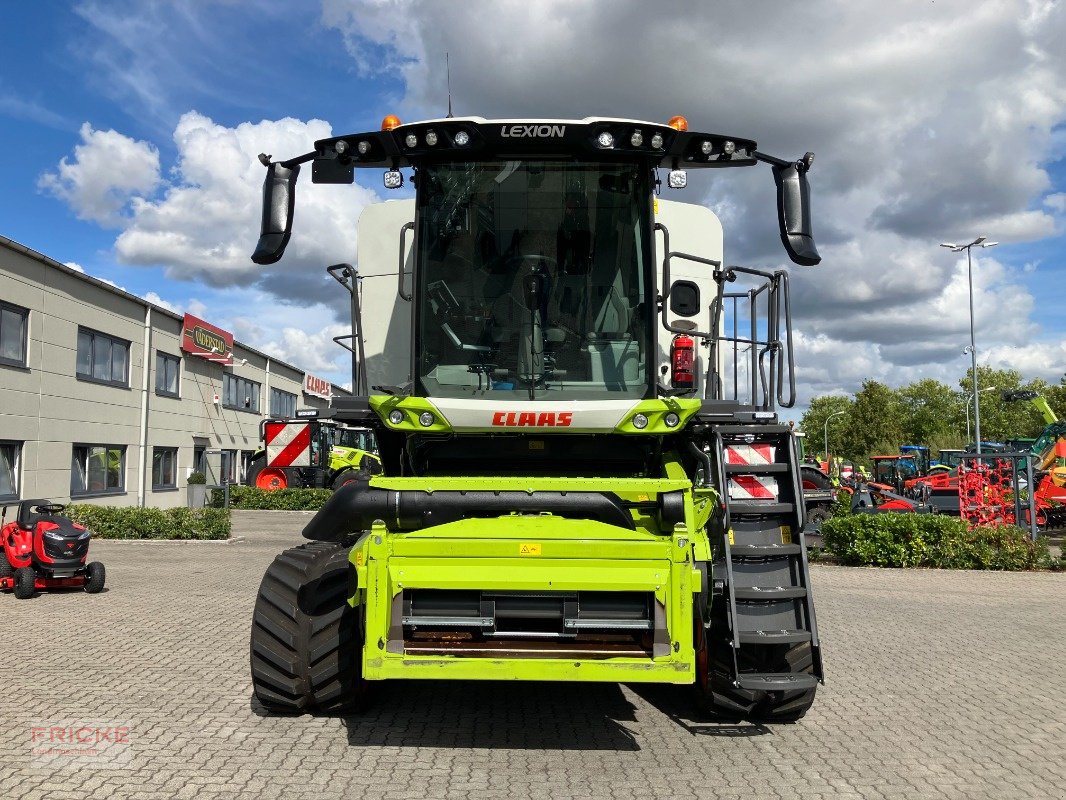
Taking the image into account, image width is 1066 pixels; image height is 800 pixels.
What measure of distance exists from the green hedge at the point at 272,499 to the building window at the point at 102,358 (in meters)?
4.34

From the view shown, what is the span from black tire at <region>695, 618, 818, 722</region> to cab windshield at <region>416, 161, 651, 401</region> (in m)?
1.51

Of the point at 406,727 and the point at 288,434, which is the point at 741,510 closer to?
the point at 406,727

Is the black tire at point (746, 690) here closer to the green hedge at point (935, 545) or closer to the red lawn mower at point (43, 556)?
the red lawn mower at point (43, 556)

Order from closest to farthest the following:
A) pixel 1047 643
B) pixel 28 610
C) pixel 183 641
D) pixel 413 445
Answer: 1. pixel 413 445
2. pixel 183 641
3. pixel 1047 643
4. pixel 28 610

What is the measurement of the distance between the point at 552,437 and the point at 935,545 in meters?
10.6

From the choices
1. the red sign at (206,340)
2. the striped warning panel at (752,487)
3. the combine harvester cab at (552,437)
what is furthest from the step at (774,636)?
the red sign at (206,340)

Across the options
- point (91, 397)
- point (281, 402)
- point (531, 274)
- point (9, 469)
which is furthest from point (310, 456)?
point (281, 402)

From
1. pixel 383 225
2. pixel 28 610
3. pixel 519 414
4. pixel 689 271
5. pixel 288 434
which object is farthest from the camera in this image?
pixel 288 434

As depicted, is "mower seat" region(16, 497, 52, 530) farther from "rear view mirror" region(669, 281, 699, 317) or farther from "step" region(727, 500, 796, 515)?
"step" region(727, 500, 796, 515)

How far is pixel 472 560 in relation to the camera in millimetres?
4715

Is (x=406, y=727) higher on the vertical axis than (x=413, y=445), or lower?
lower

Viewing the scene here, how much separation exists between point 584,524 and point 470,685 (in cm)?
219

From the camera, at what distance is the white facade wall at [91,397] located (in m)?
19.2

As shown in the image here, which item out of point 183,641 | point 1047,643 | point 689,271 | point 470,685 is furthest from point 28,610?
point 1047,643
